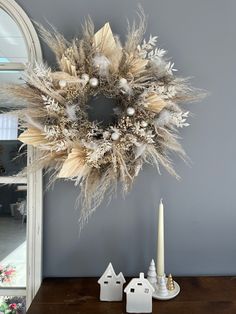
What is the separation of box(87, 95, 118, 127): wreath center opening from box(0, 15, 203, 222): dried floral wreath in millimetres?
100

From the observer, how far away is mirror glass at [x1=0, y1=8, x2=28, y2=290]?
1.22 meters

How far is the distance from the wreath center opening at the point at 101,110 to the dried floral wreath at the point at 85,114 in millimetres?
100

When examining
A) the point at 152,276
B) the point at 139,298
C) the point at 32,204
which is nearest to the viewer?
the point at 139,298

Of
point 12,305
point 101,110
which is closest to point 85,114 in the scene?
point 101,110

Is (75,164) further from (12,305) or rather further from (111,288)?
(12,305)

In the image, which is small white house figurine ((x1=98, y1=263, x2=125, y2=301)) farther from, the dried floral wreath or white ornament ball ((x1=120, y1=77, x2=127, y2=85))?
white ornament ball ((x1=120, y1=77, x2=127, y2=85))

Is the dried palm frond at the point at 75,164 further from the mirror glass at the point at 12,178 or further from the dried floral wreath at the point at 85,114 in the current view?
the mirror glass at the point at 12,178

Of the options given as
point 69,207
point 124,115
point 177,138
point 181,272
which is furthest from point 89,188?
point 181,272

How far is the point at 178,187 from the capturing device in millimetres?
1192

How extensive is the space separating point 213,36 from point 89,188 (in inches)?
32.7

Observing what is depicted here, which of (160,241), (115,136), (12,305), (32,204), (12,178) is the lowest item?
(12,305)

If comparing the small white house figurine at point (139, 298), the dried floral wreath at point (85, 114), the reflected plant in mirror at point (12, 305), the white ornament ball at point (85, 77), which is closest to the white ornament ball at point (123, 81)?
the dried floral wreath at point (85, 114)

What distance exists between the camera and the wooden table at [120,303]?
3.12 ft

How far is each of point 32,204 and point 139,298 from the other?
0.56 m
